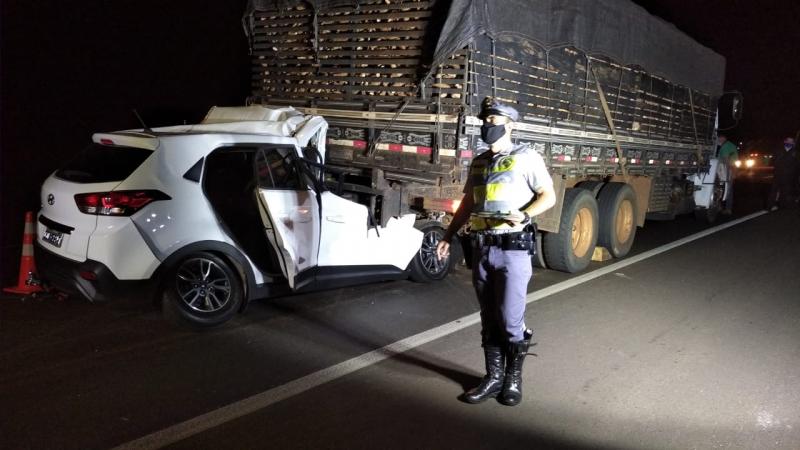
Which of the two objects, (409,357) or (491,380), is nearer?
(491,380)

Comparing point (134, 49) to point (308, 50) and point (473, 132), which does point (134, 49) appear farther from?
point (473, 132)

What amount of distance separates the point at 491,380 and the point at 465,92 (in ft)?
10.3

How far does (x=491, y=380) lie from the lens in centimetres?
398

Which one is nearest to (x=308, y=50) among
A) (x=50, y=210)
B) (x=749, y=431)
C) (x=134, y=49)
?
(x=50, y=210)

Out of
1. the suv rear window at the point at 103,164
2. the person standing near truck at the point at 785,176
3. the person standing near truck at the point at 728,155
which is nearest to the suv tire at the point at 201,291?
the suv rear window at the point at 103,164

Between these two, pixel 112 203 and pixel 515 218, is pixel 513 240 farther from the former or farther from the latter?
pixel 112 203

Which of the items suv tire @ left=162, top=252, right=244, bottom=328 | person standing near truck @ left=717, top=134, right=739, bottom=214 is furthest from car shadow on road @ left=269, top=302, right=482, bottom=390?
person standing near truck @ left=717, top=134, right=739, bottom=214

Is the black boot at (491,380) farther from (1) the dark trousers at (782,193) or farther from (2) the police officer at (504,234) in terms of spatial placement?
(1) the dark trousers at (782,193)

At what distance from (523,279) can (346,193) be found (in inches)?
126

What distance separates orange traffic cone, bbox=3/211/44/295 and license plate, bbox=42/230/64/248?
1.08 m

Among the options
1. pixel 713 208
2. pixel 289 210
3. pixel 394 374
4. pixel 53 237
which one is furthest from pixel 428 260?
pixel 713 208

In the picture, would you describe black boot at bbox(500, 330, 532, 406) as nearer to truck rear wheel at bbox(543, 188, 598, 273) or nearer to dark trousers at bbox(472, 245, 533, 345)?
dark trousers at bbox(472, 245, 533, 345)

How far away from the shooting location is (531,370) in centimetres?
460

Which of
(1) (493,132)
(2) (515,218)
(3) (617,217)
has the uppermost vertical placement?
(1) (493,132)
